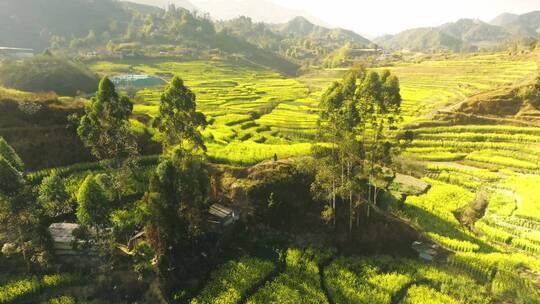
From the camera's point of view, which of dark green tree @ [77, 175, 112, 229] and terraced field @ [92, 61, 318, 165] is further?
A: terraced field @ [92, 61, 318, 165]

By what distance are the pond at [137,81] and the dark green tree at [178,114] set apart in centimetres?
6683

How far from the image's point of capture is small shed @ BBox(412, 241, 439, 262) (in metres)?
26.1

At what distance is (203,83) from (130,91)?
24.6 meters

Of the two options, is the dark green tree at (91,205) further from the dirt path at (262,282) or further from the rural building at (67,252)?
the dirt path at (262,282)

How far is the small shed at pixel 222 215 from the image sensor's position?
26.5 meters

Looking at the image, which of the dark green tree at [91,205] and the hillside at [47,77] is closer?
the dark green tree at [91,205]

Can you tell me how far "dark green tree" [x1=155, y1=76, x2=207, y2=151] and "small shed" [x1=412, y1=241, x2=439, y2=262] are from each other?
1904cm

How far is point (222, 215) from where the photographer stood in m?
26.8

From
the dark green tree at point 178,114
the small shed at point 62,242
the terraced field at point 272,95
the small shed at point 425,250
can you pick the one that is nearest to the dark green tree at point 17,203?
the small shed at point 62,242

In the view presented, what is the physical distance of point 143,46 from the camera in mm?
155000

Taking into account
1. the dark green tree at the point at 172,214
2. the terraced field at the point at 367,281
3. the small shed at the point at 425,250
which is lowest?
the terraced field at the point at 367,281

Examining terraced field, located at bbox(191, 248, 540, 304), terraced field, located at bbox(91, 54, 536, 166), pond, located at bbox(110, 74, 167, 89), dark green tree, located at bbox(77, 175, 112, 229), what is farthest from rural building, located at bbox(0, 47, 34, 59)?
terraced field, located at bbox(191, 248, 540, 304)

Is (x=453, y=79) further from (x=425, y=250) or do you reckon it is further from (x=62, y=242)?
(x=62, y=242)

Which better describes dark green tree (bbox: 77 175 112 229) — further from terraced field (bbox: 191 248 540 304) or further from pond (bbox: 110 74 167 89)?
pond (bbox: 110 74 167 89)
